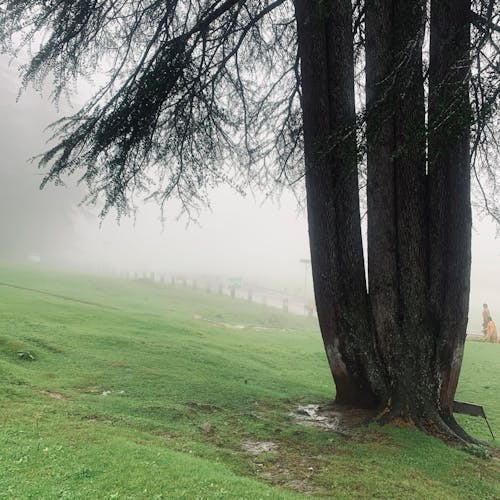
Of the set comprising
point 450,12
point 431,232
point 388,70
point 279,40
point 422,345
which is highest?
point 279,40

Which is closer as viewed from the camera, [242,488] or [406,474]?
[242,488]

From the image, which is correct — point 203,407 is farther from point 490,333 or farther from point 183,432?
point 490,333

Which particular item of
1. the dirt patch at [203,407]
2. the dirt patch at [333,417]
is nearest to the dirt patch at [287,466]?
the dirt patch at [333,417]

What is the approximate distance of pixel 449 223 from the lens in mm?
5801

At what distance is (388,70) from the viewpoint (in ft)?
18.7

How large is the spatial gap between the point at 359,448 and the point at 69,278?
2649 centimetres

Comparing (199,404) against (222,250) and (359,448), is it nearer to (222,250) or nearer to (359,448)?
(359,448)

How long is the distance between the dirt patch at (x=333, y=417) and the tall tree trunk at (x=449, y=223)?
39.3 inches

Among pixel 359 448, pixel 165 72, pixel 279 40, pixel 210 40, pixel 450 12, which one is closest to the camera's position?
pixel 359 448

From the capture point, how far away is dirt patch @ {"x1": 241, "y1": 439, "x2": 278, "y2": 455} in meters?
4.79

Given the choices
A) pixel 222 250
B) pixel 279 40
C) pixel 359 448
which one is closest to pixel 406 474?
pixel 359 448

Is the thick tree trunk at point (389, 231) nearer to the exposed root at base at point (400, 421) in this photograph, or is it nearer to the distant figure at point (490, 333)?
the exposed root at base at point (400, 421)

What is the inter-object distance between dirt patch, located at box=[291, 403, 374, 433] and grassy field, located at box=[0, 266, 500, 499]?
0.67ft

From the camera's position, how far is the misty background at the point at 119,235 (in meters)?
42.8
